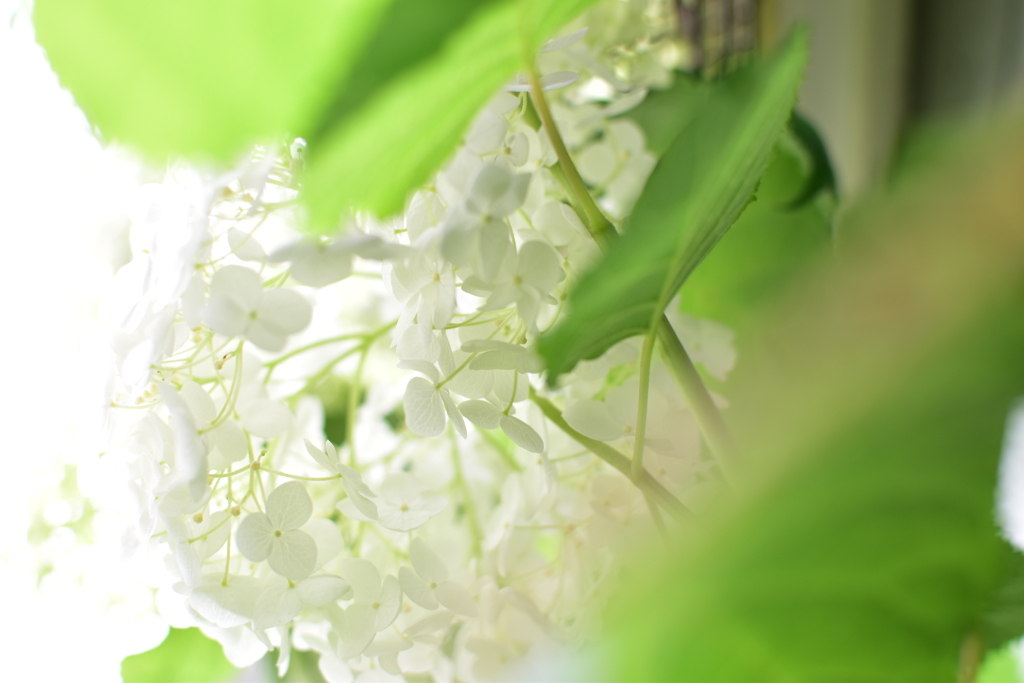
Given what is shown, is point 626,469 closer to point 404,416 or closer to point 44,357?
point 404,416

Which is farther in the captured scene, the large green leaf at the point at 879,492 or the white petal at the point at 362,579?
the white petal at the point at 362,579

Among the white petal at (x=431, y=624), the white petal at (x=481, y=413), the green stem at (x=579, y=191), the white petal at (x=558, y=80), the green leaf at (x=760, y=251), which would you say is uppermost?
the green leaf at (x=760, y=251)

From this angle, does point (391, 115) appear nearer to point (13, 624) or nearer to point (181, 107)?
point (181, 107)

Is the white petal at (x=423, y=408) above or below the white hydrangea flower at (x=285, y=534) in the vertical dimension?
above

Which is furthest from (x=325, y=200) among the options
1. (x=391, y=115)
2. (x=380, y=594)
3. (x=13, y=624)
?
(x=13, y=624)

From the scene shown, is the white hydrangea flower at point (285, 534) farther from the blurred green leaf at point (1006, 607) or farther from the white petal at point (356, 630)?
the blurred green leaf at point (1006, 607)

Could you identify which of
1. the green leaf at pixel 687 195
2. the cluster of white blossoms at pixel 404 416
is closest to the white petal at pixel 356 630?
the cluster of white blossoms at pixel 404 416

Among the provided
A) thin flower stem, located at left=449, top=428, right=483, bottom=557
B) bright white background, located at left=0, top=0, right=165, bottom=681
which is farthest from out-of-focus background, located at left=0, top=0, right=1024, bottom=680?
thin flower stem, located at left=449, top=428, right=483, bottom=557
